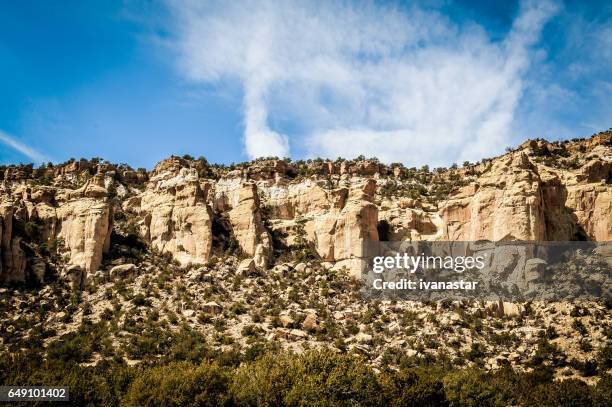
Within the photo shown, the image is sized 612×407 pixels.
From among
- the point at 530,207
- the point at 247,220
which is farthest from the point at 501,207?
the point at 247,220

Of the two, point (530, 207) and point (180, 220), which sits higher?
point (530, 207)

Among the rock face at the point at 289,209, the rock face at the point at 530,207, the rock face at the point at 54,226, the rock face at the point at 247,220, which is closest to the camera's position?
the rock face at the point at 54,226

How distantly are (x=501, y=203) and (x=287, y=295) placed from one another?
77.2 feet

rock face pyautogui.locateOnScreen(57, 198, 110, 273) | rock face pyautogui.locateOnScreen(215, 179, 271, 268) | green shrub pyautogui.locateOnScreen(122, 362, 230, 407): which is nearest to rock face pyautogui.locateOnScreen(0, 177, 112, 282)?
rock face pyautogui.locateOnScreen(57, 198, 110, 273)

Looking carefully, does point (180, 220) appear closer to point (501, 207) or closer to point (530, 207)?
point (501, 207)

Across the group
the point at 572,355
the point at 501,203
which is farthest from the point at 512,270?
the point at 572,355

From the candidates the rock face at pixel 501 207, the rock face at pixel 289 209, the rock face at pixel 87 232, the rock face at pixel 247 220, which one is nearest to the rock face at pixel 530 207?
the rock face at pixel 501 207

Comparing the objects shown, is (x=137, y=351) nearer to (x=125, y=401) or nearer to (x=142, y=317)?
(x=142, y=317)

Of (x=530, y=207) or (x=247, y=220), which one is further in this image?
(x=247, y=220)

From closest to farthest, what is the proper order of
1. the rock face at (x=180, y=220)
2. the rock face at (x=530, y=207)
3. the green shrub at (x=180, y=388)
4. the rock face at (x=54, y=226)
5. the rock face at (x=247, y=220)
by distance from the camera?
the green shrub at (x=180, y=388) < the rock face at (x=54, y=226) < the rock face at (x=530, y=207) < the rock face at (x=180, y=220) < the rock face at (x=247, y=220)

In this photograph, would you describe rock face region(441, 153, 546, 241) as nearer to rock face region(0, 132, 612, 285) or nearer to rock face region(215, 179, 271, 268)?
rock face region(0, 132, 612, 285)

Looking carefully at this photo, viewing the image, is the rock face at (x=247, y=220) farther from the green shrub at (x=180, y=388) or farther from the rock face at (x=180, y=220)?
the green shrub at (x=180, y=388)

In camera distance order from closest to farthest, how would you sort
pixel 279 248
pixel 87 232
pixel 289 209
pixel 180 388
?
pixel 180 388, pixel 87 232, pixel 279 248, pixel 289 209

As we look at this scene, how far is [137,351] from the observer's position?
44719 mm
